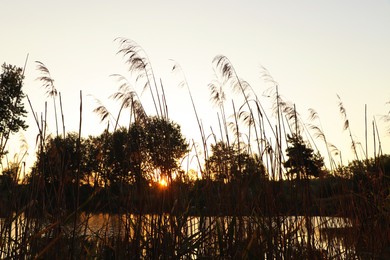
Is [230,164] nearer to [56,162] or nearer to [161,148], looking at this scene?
[161,148]

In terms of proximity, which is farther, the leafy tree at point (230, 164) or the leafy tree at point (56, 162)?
the leafy tree at point (230, 164)

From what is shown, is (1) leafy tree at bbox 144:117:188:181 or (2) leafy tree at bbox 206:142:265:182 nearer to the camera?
(1) leafy tree at bbox 144:117:188:181

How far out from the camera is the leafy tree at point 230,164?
10.7 ft

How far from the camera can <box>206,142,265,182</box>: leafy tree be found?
10.7ft

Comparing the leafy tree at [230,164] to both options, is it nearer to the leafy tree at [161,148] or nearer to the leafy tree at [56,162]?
the leafy tree at [161,148]

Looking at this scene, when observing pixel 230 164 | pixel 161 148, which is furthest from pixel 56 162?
pixel 230 164

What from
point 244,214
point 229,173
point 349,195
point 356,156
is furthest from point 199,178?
point 356,156

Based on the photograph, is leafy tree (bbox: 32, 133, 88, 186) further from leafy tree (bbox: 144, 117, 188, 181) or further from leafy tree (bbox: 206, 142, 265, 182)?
leafy tree (bbox: 206, 142, 265, 182)

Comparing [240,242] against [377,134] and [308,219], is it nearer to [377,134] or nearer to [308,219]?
[308,219]

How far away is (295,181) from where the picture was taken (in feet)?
10.0

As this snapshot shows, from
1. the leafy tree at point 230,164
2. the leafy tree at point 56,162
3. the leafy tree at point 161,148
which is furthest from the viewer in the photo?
the leafy tree at point 230,164

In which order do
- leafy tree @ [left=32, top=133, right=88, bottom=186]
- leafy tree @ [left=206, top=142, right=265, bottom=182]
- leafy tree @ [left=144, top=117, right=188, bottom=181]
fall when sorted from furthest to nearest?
leafy tree @ [left=206, top=142, right=265, bottom=182] → leafy tree @ [left=144, top=117, right=188, bottom=181] → leafy tree @ [left=32, top=133, right=88, bottom=186]

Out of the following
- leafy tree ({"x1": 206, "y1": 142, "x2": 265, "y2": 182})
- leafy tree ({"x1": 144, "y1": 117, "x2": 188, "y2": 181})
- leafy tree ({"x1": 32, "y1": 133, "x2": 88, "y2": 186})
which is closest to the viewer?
leafy tree ({"x1": 32, "y1": 133, "x2": 88, "y2": 186})

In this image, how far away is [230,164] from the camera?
346cm
